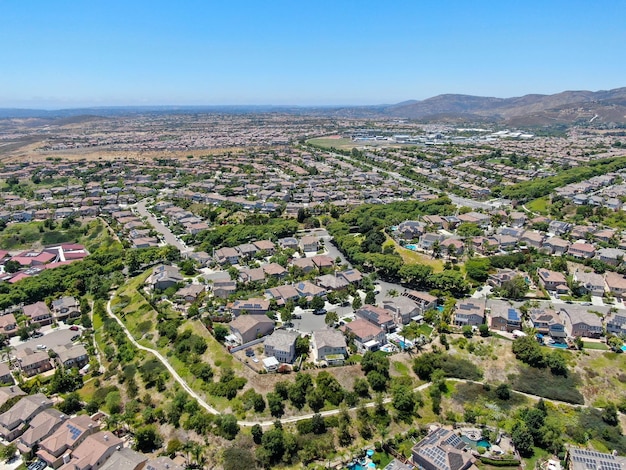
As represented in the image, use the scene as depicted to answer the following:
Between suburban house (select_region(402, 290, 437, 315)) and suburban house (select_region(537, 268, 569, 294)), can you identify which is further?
suburban house (select_region(537, 268, 569, 294))

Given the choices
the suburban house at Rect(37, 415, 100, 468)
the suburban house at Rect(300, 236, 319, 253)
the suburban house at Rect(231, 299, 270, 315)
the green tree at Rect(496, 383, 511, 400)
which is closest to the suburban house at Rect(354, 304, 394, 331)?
the suburban house at Rect(231, 299, 270, 315)

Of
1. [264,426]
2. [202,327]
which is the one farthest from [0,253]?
[264,426]

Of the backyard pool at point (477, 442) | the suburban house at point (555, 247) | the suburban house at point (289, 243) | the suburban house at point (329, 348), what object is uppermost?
the suburban house at point (555, 247)

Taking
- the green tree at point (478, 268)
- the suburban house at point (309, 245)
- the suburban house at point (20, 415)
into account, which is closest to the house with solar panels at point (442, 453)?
the green tree at point (478, 268)

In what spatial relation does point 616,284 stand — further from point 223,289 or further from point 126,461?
point 126,461

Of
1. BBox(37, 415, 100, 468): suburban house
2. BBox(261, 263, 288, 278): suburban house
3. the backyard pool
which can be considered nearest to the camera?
BBox(37, 415, 100, 468): suburban house

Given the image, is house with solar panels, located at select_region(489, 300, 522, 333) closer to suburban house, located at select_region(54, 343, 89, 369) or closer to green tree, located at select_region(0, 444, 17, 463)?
suburban house, located at select_region(54, 343, 89, 369)

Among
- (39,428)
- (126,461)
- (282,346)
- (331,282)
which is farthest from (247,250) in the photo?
(126,461)

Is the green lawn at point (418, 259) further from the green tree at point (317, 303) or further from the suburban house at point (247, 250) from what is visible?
the suburban house at point (247, 250)
